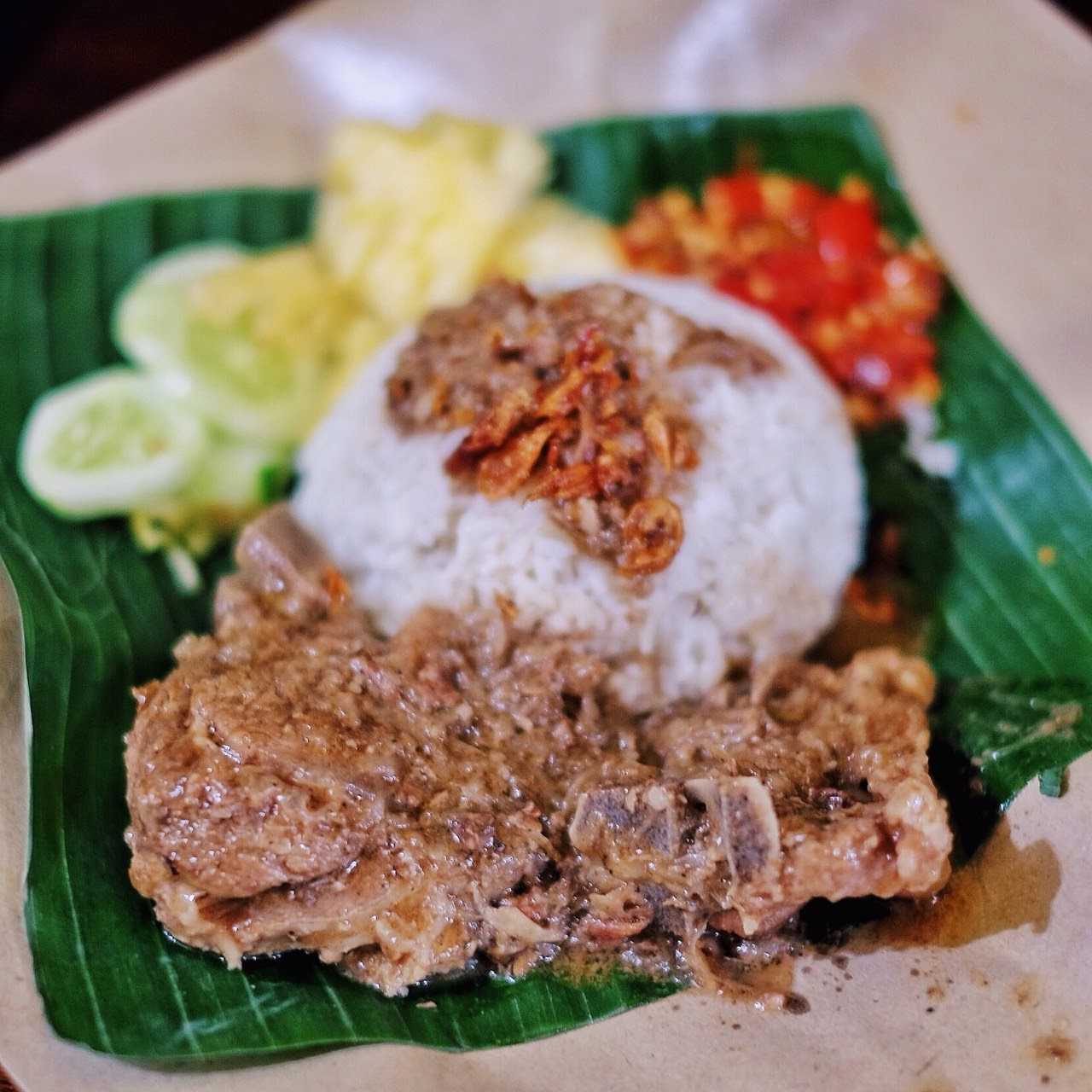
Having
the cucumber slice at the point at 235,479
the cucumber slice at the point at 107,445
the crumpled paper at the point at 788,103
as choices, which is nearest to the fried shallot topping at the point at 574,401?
the cucumber slice at the point at 235,479

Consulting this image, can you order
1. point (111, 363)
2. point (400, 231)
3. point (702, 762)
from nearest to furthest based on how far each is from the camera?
point (702, 762)
point (111, 363)
point (400, 231)

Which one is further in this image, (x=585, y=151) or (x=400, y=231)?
(x=585, y=151)

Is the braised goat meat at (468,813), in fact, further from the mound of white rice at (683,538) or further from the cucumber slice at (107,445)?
the cucumber slice at (107,445)

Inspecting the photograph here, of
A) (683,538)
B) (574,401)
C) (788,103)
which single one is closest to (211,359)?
(574,401)

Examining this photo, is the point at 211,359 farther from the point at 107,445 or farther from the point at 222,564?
the point at 222,564

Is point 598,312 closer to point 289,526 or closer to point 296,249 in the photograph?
point 289,526

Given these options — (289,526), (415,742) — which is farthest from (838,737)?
(289,526)
